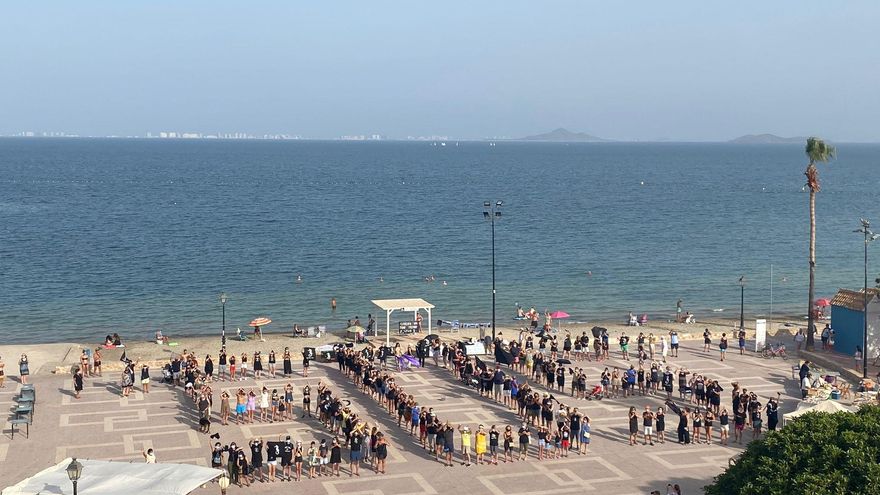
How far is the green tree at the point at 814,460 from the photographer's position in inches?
683

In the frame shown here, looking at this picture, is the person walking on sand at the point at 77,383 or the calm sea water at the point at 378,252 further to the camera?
the calm sea water at the point at 378,252

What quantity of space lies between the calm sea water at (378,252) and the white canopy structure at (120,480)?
29.9 m

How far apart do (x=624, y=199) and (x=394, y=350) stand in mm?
101722

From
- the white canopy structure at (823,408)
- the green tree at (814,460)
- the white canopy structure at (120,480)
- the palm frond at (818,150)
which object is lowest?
the white canopy structure at (823,408)

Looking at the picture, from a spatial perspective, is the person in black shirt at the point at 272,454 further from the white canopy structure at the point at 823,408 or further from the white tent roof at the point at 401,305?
the white tent roof at the point at 401,305

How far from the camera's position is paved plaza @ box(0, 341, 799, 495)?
23828 mm

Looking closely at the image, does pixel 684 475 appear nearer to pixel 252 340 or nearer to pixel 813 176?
pixel 813 176

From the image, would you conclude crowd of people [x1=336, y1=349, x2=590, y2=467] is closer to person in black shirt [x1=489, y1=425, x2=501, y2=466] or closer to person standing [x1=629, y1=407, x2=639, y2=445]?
person in black shirt [x1=489, y1=425, x2=501, y2=466]

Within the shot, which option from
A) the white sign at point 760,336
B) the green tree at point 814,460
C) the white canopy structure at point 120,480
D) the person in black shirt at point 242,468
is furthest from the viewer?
the white sign at point 760,336

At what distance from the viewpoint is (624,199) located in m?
134

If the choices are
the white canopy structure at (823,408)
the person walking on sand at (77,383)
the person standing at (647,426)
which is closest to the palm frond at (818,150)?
the white canopy structure at (823,408)

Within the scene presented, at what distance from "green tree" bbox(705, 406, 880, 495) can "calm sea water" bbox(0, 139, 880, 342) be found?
34.7 metres

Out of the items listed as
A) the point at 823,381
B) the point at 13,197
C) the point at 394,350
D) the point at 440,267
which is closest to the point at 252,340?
the point at 394,350

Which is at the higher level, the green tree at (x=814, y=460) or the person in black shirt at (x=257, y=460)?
the green tree at (x=814, y=460)
